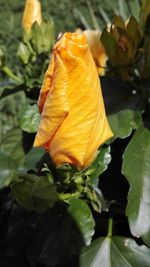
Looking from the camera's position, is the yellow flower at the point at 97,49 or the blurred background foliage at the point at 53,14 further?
the blurred background foliage at the point at 53,14

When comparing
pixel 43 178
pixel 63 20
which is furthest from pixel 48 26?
pixel 63 20

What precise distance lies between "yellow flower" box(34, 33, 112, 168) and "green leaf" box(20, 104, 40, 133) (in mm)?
347

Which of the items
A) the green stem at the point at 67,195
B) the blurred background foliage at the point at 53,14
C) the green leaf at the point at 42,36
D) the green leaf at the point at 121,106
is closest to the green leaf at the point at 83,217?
the green stem at the point at 67,195

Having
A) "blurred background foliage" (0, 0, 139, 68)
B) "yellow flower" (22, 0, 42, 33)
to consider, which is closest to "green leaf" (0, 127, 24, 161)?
"yellow flower" (22, 0, 42, 33)

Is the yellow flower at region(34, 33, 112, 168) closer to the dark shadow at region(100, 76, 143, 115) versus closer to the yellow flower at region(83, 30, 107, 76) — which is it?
the dark shadow at region(100, 76, 143, 115)

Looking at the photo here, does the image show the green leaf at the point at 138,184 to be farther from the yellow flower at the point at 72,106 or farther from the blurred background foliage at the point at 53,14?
the blurred background foliage at the point at 53,14

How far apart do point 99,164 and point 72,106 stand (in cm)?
22

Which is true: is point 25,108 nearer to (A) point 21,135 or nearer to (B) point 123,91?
(A) point 21,135

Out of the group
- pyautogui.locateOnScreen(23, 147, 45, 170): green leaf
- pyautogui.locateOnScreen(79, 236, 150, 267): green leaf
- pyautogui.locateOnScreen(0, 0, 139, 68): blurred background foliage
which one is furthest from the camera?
pyautogui.locateOnScreen(0, 0, 139, 68): blurred background foliage

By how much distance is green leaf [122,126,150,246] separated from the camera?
36.0 inches

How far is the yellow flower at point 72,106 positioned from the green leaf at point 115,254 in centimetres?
23

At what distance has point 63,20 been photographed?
11.8 ft

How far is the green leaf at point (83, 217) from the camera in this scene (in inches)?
37.2

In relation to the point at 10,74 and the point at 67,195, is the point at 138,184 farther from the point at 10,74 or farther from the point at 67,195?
the point at 10,74
